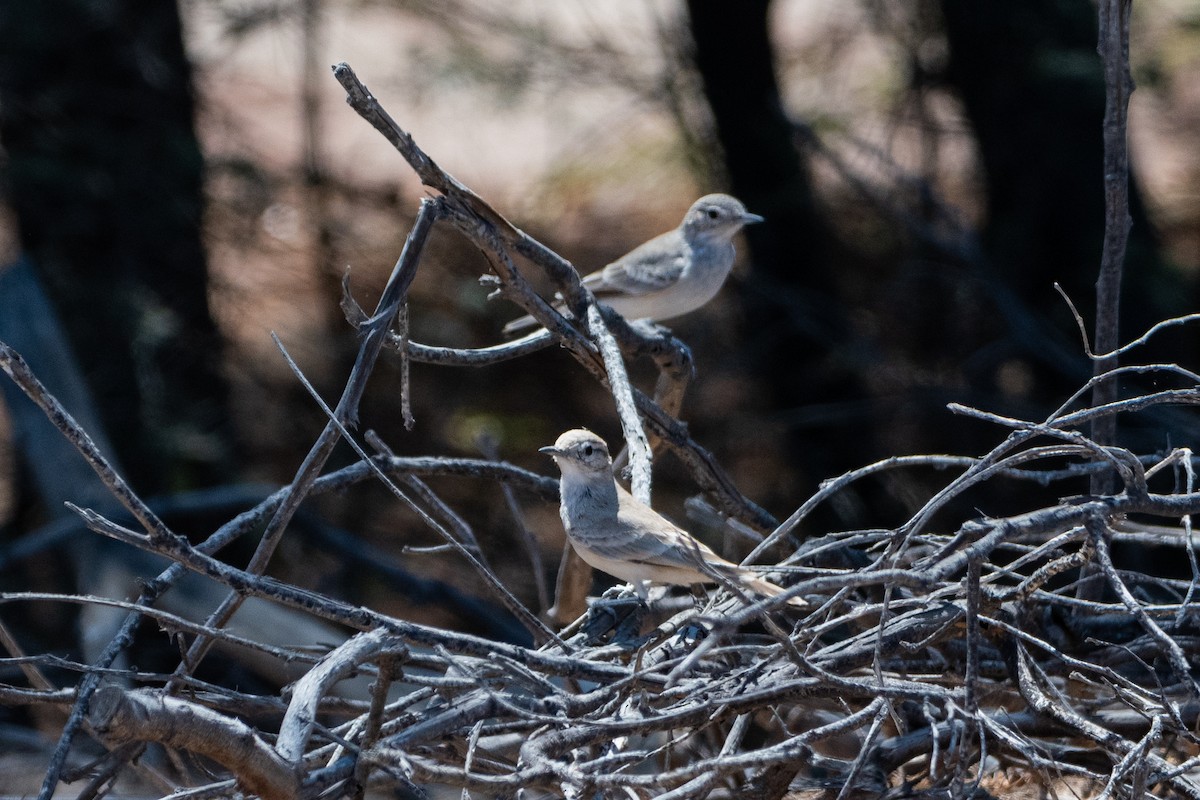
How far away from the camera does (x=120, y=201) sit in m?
7.96

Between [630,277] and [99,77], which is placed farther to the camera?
[99,77]

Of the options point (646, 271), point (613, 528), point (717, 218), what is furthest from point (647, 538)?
point (717, 218)

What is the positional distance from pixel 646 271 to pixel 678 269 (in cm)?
15

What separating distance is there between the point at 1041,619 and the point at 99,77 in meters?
7.01

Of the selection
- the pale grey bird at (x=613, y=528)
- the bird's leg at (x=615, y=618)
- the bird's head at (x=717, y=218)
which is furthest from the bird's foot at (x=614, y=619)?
the bird's head at (x=717, y=218)

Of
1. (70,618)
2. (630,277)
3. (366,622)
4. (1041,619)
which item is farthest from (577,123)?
(366,622)

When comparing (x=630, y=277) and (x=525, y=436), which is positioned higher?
(x=630, y=277)

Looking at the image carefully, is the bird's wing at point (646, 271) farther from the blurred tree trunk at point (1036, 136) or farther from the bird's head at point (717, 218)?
the blurred tree trunk at point (1036, 136)

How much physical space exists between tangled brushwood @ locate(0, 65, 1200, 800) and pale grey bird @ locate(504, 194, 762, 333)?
237cm

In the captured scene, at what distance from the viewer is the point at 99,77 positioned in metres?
8.08

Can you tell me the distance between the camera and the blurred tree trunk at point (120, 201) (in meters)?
7.80

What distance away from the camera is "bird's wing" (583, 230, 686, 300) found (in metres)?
5.79

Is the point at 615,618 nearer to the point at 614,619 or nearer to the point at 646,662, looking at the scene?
the point at 614,619

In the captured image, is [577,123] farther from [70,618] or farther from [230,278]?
[70,618]
